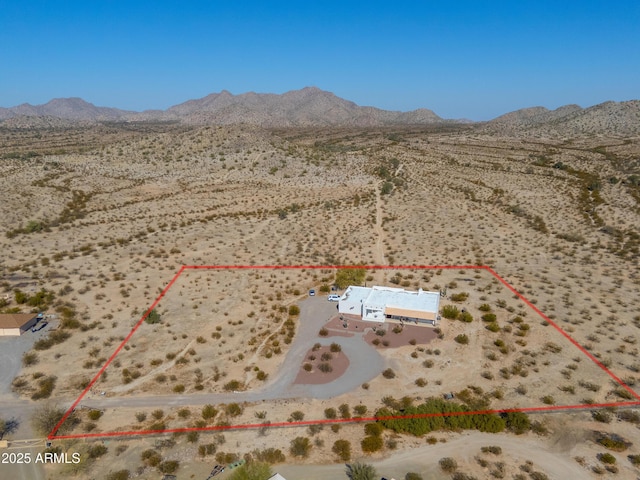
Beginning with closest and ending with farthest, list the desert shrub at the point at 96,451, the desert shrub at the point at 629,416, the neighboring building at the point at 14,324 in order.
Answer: the desert shrub at the point at 96,451
the desert shrub at the point at 629,416
the neighboring building at the point at 14,324

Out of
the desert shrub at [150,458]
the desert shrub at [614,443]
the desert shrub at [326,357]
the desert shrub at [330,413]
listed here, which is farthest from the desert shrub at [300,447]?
the desert shrub at [614,443]

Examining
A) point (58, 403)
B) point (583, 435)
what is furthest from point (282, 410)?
point (583, 435)

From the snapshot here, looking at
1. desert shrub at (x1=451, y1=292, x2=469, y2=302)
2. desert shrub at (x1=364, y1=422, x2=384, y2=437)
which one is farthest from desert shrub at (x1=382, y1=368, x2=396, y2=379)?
desert shrub at (x1=451, y1=292, x2=469, y2=302)

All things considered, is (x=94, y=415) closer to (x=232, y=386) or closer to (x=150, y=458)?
(x=150, y=458)

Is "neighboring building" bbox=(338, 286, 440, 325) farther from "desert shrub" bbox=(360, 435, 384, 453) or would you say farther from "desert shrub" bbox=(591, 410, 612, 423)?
"desert shrub" bbox=(360, 435, 384, 453)

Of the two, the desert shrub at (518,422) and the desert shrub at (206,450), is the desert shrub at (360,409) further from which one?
the desert shrub at (206,450)
